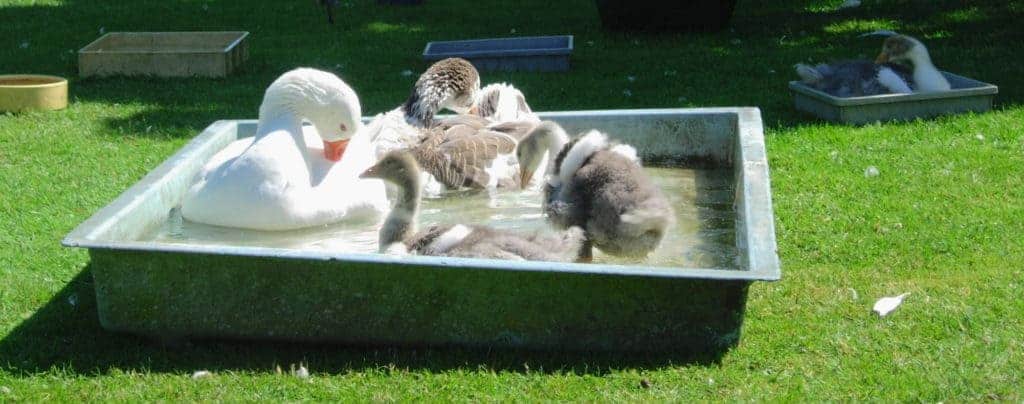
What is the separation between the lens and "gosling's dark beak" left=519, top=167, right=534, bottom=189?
7223 mm

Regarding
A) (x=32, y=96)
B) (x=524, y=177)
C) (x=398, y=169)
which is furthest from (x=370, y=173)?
(x=32, y=96)

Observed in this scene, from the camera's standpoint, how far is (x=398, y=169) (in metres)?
6.00

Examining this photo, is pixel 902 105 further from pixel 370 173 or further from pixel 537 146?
pixel 370 173

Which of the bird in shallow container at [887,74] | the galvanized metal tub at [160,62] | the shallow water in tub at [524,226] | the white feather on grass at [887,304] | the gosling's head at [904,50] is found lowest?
the galvanized metal tub at [160,62]

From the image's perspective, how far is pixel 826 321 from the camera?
209 inches

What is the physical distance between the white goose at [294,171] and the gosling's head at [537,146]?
34.3 inches

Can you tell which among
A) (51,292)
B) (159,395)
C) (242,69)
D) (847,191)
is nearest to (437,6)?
(242,69)

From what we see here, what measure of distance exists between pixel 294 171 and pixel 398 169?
0.58 metres

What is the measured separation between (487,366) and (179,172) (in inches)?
103

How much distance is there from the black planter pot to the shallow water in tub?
18.4ft

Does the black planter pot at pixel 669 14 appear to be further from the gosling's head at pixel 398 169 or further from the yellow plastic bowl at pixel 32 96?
the gosling's head at pixel 398 169

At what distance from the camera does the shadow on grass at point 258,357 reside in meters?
4.86

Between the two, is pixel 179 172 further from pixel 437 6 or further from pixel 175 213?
pixel 437 6

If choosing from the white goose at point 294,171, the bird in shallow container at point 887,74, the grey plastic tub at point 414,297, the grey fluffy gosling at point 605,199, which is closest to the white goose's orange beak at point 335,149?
the white goose at point 294,171
